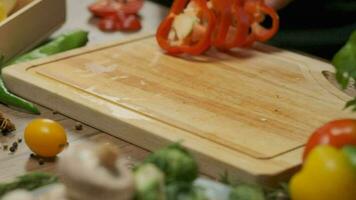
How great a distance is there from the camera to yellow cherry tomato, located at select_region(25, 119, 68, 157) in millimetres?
1398

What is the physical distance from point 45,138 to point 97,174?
53 centimetres

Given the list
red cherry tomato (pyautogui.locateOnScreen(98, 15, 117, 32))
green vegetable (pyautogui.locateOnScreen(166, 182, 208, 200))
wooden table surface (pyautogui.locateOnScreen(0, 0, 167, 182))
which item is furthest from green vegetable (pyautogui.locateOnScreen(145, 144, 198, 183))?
red cherry tomato (pyautogui.locateOnScreen(98, 15, 117, 32))

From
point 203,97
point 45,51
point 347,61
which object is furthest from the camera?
point 45,51

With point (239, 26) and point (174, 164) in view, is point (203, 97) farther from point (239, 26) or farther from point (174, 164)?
point (174, 164)

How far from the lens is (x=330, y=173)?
1.08 meters

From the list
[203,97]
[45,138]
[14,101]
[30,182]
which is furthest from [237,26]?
[30,182]

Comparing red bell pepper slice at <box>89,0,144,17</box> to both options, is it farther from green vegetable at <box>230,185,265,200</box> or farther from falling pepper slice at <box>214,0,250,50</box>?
green vegetable at <box>230,185,265,200</box>

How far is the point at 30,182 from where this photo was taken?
3.58 feet

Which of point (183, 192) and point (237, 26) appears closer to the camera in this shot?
point (183, 192)

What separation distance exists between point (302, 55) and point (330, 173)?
0.87 m

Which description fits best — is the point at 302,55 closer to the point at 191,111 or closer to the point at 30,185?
the point at 191,111

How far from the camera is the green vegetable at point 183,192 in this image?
0.96m

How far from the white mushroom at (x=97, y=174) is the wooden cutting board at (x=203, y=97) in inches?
17.1

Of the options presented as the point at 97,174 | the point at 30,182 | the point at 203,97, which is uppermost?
the point at 97,174
